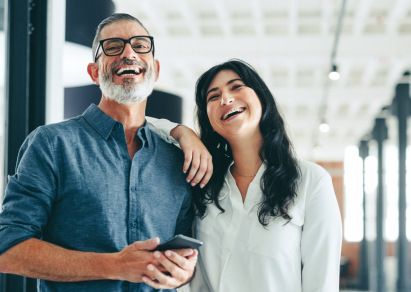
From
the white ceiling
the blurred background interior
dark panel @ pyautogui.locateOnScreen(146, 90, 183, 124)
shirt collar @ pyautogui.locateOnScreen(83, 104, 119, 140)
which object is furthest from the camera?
the white ceiling

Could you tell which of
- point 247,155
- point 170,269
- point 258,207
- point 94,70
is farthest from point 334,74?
point 170,269

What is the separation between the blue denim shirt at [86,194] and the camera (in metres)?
1.59

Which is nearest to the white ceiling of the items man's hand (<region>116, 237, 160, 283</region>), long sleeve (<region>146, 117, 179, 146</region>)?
long sleeve (<region>146, 117, 179, 146</region>)

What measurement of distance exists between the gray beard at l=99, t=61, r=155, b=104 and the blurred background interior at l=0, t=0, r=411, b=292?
425mm

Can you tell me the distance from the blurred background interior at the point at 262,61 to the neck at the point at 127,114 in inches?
15.6

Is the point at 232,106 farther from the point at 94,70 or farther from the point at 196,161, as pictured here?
the point at 94,70

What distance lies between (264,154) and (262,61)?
7264 mm

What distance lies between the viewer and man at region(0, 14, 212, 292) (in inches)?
61.1

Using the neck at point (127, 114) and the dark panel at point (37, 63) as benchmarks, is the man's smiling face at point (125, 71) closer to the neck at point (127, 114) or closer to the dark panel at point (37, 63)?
the neck at point (127, 114)

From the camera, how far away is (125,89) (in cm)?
185

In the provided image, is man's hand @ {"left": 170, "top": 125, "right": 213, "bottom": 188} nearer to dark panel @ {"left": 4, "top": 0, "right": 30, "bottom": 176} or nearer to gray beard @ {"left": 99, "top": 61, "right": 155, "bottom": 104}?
gray beard @ {"left": 99, "top": 61, "right": 155, "bottom": 104}

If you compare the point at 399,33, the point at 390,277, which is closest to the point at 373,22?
the point at 399,33

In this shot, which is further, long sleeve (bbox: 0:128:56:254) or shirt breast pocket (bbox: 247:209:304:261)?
shirt breast pocket (bbox: 247:209:304:261)

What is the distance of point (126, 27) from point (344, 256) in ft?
62.8
